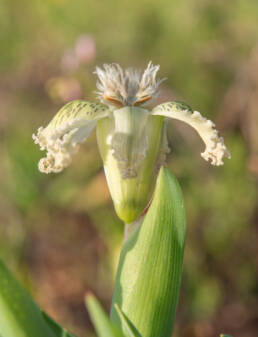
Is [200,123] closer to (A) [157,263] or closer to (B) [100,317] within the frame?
(A) [157,263]

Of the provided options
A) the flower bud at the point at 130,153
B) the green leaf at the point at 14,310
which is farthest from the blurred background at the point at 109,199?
the green leaf at the point at 14,310

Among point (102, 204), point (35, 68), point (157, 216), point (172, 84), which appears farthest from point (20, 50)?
point (157, 216)

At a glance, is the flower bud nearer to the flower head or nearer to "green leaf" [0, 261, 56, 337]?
the flower head

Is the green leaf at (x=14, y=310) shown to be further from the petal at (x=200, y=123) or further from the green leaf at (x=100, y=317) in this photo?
the petal at (x=200, y=123)

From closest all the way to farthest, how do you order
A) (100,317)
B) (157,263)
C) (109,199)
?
(100,317), (157,263), (109,199)

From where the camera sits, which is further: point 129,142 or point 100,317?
point 129,142

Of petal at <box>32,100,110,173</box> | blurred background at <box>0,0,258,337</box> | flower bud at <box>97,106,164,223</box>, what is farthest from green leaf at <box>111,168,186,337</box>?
blurred background at <box>0,0,258,337</box>

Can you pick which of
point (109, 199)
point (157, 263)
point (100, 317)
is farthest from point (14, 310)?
point (109, 199)
